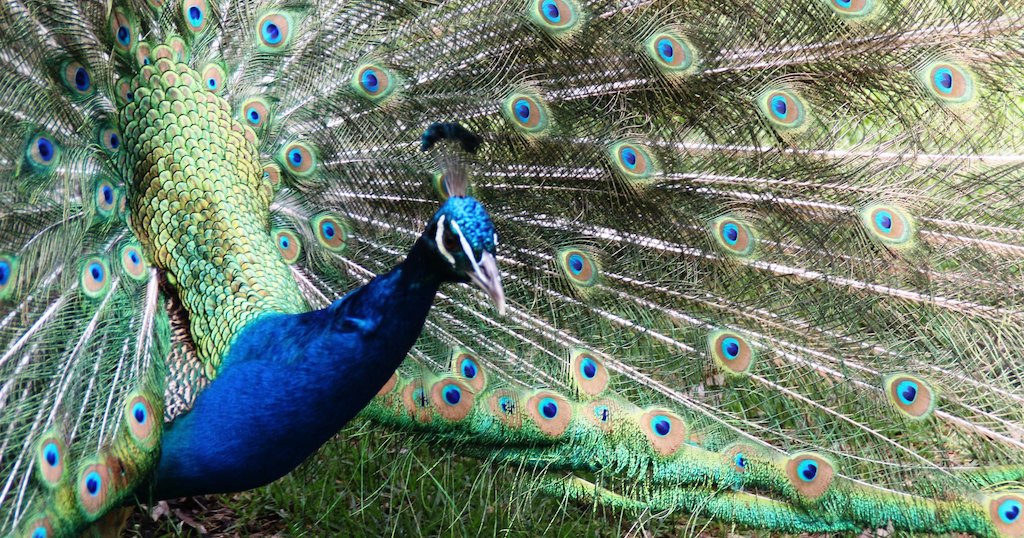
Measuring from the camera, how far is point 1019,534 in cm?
221

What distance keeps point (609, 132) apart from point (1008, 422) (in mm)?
1077

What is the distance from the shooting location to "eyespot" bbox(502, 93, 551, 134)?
2299 mm

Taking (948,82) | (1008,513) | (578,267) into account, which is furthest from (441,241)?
Answer: (1008,513)

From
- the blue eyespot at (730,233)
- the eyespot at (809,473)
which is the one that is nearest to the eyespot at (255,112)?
the blue eyespot at (730,233)

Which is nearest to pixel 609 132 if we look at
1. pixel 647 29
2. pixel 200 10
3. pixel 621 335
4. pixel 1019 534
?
pixel 647 29

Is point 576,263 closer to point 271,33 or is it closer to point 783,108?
point 783,108

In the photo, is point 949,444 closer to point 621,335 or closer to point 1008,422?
point 1008,422

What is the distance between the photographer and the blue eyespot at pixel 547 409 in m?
2.36

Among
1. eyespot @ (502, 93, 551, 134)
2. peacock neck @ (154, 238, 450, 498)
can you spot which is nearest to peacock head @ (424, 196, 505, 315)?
peacock neck @ (154, 238, 450, 498)

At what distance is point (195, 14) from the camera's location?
2223 mm

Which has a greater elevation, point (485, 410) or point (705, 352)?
point (705, 352)

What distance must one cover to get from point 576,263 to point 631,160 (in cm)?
28

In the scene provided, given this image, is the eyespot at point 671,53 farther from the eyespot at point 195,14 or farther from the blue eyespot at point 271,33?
the eyespot at point 195,14

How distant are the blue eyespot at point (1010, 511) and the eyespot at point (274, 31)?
186 centimetres
